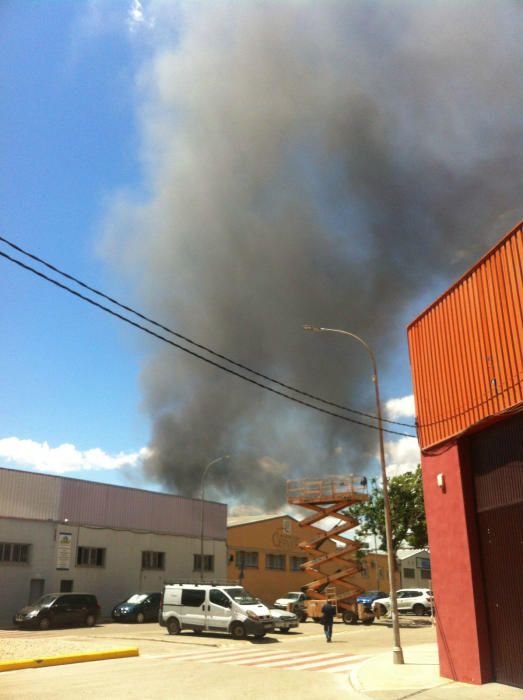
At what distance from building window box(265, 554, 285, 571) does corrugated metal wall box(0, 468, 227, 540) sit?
622 cm

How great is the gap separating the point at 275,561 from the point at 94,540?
20093 mm

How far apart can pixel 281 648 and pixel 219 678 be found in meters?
8.04

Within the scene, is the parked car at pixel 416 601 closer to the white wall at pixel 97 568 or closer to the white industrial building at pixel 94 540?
the white industrial building at pixel 94 540

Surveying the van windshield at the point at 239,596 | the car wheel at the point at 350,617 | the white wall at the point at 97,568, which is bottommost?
the car wheel at the point at 350,617

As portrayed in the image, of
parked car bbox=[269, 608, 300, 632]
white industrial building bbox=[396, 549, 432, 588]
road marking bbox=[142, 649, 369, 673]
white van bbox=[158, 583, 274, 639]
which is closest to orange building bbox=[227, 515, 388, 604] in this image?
white industrial building bbox=[396, 549, 432, 588]

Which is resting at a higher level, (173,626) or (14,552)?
(14,552)

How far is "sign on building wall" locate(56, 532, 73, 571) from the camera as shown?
36.1 m

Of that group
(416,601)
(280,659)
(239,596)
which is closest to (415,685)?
(280,659)

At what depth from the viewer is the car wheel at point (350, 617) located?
3484 centimetres

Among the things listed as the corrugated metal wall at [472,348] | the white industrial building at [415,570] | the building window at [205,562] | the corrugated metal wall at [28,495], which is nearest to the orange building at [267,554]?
the building window at [205,562]

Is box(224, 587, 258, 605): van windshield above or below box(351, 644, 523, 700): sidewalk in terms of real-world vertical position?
above

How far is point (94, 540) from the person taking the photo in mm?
38719

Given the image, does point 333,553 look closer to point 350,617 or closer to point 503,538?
point 350,617

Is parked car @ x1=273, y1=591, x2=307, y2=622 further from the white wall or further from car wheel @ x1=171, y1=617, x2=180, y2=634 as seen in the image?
car wheel @ x1=171, y1=617, x2=180, y2=634
